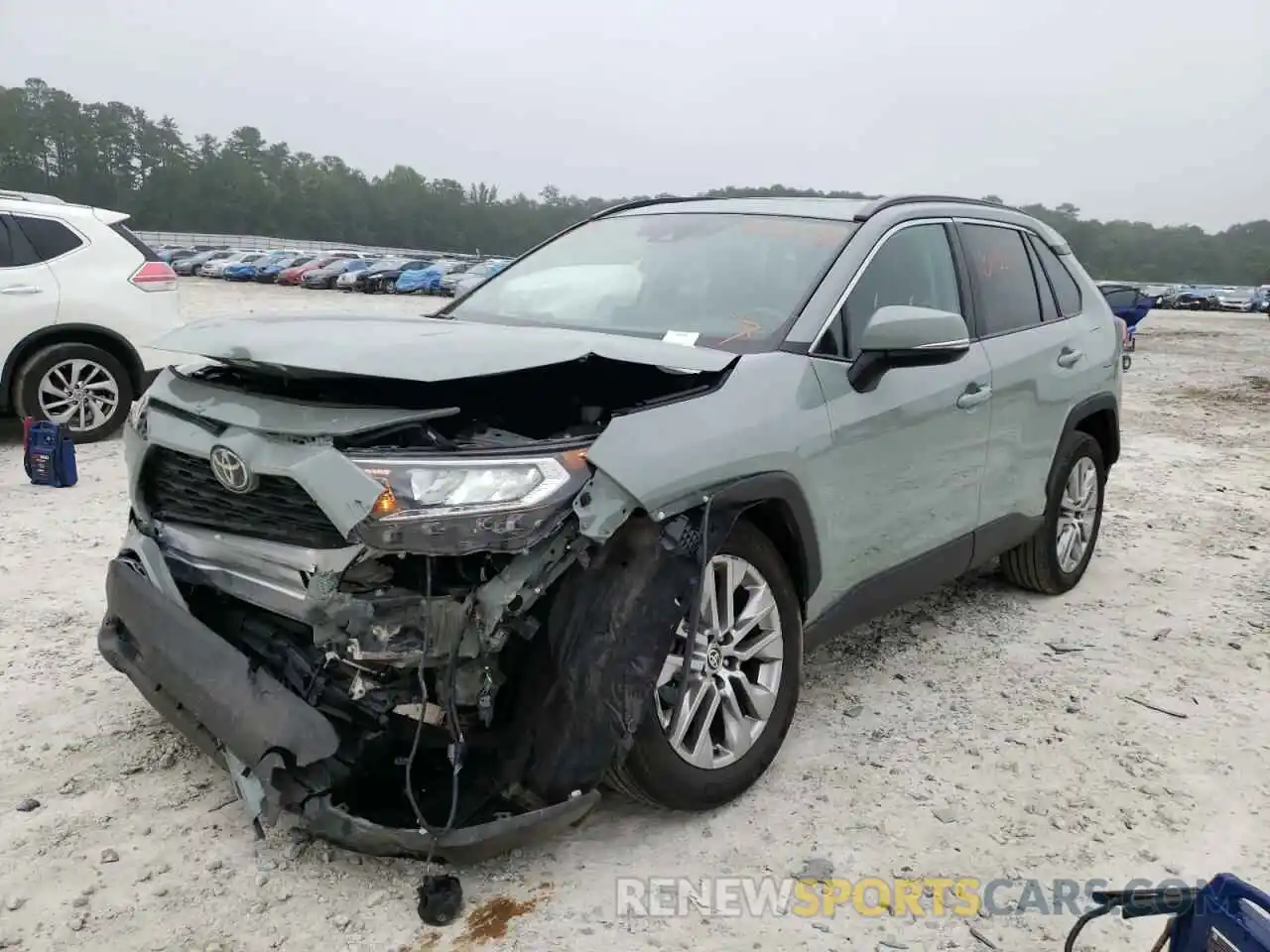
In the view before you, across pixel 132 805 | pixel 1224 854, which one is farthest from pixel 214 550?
pixel 1224 854

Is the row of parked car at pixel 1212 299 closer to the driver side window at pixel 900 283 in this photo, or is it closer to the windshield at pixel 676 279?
the driver side window at pixel 900 283

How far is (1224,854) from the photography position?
111 inches

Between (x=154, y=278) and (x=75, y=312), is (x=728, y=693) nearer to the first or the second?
(x=75, y=312)

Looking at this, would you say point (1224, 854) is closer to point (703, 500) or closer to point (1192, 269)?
point (703, 500)

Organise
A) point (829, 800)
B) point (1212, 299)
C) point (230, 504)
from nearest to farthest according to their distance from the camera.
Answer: point (230, 504) → point (829, 800) → point (1212, 299)

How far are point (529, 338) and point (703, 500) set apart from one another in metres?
0.67

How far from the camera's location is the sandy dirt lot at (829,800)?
7.91ft

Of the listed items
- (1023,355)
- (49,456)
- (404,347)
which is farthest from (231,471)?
(49,456)

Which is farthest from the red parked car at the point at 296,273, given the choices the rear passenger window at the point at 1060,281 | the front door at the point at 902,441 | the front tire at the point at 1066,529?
the front door at the point at 902,441

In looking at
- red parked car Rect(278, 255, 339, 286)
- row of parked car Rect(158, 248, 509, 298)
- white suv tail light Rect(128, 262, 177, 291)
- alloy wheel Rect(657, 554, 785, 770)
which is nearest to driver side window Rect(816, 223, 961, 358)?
alloy wheel Rect(657, 554, 785, 770)

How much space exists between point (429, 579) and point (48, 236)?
656 cm

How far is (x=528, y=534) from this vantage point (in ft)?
7.45

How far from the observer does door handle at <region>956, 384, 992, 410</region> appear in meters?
3.65

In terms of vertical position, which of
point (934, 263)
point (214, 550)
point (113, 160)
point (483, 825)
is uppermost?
point (113, 160)
